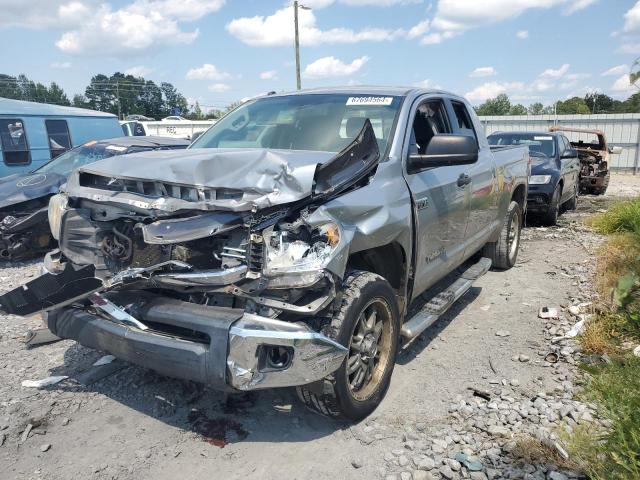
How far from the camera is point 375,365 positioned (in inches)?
134

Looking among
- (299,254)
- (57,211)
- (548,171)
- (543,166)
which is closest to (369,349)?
(299,254)

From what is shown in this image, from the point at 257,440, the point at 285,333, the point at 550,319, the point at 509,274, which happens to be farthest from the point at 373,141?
the point at 509,274

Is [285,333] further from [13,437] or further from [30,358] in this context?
[30,358]

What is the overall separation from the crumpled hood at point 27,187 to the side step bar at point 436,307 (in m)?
5.47

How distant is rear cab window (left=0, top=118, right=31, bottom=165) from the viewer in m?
11.6

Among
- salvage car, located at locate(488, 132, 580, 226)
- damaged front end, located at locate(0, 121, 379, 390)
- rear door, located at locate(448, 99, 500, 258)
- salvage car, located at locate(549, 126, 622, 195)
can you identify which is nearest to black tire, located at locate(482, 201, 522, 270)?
rear door, located at locate(448, 99, 500, 258)

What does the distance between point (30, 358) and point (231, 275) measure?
2487mm

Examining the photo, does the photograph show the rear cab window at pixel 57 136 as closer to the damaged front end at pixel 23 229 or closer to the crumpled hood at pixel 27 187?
the crumpled hood at pixel 27 187

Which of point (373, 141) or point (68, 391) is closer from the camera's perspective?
point (373, 141)

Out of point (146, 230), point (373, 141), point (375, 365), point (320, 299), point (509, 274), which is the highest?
point (373, 141)

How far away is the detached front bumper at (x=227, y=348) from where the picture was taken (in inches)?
101

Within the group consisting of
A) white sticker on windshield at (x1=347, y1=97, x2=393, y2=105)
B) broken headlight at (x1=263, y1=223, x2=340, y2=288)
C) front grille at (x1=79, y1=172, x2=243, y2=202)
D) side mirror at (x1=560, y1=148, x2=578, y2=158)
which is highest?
white sticker on windshield at (x1=347, y1=97, x2=393, y2=105)

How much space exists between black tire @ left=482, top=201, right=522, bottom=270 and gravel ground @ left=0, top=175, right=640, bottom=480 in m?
1.94

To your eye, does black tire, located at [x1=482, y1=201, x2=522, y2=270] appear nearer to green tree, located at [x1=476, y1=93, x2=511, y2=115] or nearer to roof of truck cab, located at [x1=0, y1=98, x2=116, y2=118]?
roof of truck cab, located at [x1=0, y1=98, x2=116, y2=118]
